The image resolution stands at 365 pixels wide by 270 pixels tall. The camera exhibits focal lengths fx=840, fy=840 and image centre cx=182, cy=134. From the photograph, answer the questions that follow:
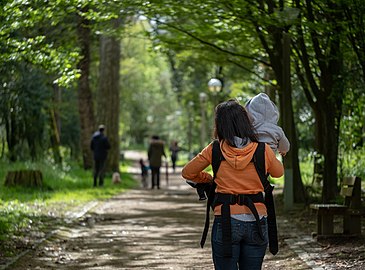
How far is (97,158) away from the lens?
83.6ft

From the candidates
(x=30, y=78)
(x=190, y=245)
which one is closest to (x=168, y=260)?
(x=190, y=245)

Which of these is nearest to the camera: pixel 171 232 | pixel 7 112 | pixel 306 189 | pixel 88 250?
pixel 88 250

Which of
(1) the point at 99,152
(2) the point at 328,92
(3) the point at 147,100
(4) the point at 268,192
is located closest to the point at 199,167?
(4) the point at 268,192

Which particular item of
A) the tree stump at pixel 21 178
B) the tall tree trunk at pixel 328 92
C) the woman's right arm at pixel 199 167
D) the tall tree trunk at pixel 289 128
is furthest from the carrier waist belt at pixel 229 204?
the tree stump at pixel 21 178

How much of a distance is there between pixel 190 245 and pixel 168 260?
1.56 m

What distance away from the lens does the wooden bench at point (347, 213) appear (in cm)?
1146

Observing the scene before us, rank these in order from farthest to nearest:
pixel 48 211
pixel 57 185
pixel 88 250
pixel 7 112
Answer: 1. pixel 7 112
2. pixel 57 185
3. pixel 48 211
4. pixel 88 250

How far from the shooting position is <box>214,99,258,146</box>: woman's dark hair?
5.75m

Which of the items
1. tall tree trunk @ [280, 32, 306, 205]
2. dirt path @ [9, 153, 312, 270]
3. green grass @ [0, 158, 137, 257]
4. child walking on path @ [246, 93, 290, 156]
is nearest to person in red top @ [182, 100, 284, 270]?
child walking on path @ [246, 93, 290, 156]

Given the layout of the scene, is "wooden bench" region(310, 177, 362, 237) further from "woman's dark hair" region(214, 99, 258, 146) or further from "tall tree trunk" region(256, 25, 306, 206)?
"woman's dark hair" region(214, 99, 258, 146)

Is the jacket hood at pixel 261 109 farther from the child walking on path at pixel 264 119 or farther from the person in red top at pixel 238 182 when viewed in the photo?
the person in red top at pixel 238 182

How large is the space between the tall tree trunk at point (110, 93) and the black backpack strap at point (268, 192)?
24.4 m

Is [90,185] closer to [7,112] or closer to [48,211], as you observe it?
[7,112]

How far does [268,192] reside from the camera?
233 inches
